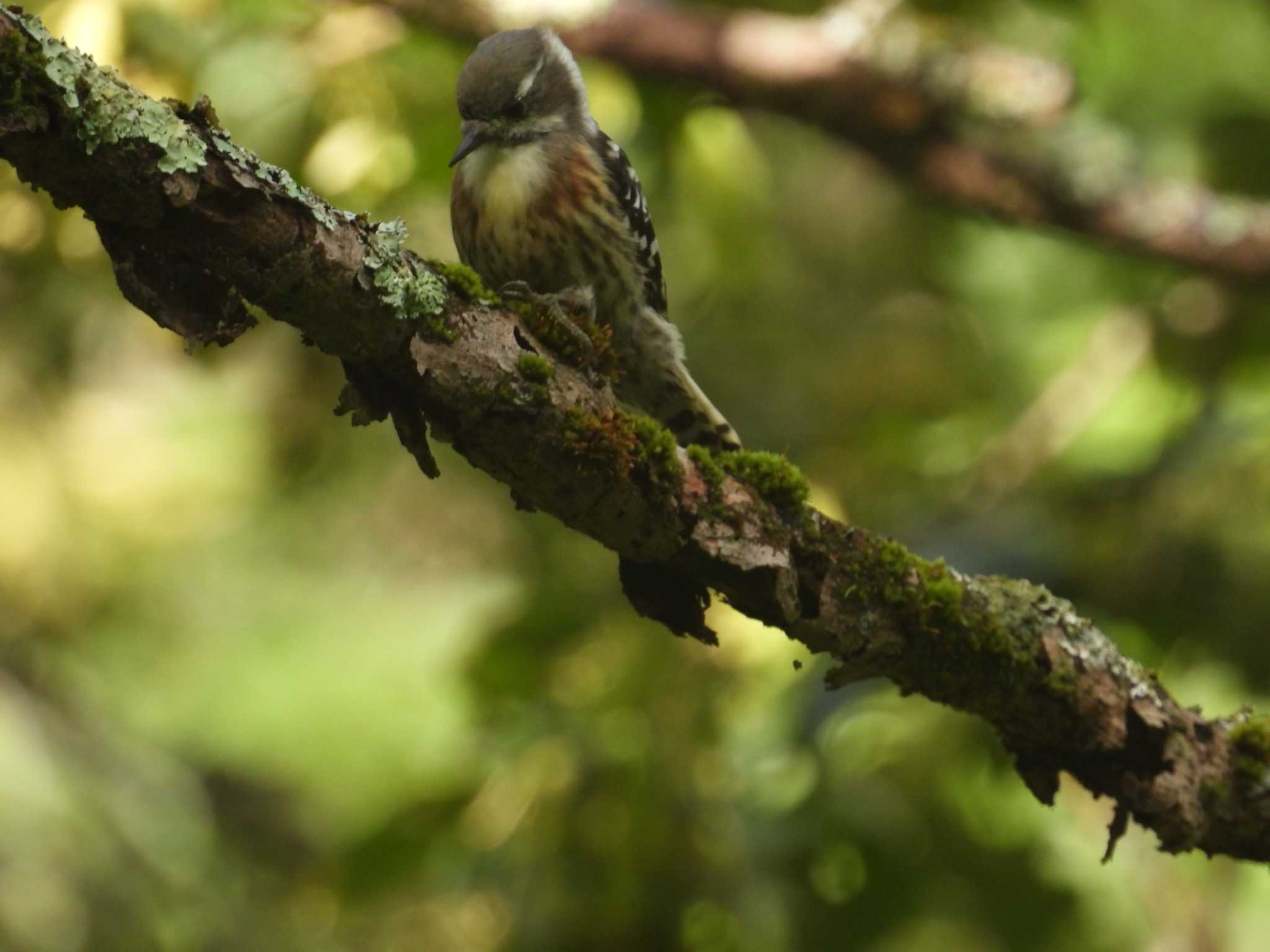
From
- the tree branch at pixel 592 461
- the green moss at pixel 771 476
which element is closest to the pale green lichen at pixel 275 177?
the tree branch at pixel 592 461

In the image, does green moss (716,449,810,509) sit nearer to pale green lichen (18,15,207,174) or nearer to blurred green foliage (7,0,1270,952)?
pale green lichen (18,15,207,174)

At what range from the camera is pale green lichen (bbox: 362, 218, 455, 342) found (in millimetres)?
2328

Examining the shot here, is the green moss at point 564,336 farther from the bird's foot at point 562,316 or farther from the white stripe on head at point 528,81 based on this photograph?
the white stripe on head at point 528,81

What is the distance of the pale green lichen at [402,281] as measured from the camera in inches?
91.7

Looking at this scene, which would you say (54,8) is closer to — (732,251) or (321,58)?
(321,58)

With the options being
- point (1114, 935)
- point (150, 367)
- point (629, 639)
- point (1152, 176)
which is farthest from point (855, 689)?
point (150, 367)

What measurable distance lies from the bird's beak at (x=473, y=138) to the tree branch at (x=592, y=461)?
1.25 meters

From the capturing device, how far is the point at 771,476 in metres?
2.77

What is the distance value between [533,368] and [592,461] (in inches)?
7.3

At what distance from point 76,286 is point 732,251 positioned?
2.44 meters

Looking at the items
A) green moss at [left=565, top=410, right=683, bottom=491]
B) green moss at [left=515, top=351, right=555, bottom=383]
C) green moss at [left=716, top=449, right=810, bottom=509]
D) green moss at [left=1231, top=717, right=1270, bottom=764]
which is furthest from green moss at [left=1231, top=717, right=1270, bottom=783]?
green moss at [left=515, top=351, right=555, bottom=383]

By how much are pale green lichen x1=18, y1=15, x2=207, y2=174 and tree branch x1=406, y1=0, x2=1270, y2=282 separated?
347 cm

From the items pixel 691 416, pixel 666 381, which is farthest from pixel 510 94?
pixel 691 416

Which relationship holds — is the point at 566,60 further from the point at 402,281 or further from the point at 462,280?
the point at 402,281
